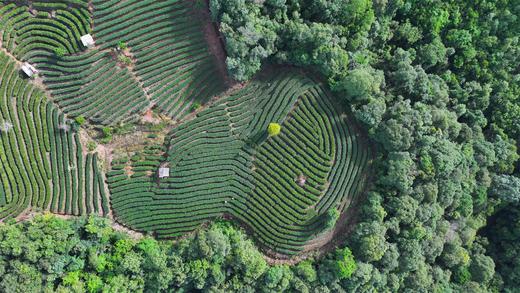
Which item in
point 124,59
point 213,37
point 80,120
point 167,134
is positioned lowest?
point 167,134

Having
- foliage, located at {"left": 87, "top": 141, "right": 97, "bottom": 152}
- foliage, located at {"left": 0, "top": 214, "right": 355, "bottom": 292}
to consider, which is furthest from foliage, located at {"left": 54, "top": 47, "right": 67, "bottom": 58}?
foliage, located at {"left": 0, "top": 214, "right": 355, "bottom": 292}

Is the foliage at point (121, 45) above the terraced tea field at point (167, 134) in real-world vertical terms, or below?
above

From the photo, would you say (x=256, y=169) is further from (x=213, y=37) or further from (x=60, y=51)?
(x=60, y=51)

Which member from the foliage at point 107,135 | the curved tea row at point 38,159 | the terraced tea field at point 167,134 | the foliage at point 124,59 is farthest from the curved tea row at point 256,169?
the foliage at point 124,59

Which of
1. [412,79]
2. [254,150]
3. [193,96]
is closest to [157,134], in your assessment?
[193,96]

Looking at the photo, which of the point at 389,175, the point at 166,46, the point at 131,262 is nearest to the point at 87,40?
the point at 166,46

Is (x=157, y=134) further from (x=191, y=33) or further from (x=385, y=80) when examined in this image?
(x=385, y=80)

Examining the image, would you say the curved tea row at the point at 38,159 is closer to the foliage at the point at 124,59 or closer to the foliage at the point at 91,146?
the foliage at the point at 91,146

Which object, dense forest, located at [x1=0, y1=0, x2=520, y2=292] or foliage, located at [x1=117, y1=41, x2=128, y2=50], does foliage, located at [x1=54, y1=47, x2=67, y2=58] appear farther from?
dense forest, located at [x1=0, y1=0, x2=520, y2=292]
